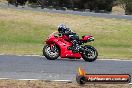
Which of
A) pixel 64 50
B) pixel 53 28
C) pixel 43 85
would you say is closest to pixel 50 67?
pixel 64 50

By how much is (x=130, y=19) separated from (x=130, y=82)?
122 ft

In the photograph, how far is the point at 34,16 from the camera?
46656 mm

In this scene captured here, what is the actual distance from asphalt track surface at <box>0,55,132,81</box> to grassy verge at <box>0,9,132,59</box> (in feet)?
35.6

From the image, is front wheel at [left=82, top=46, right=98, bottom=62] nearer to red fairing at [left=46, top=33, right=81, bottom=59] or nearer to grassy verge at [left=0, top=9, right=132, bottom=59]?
red fairing at [left=46, top=33, right=81, bottom=59]

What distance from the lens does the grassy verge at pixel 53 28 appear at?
31.4 meters

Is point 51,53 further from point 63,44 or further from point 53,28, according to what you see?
point 53,28

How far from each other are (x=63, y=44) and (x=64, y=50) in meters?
0.24

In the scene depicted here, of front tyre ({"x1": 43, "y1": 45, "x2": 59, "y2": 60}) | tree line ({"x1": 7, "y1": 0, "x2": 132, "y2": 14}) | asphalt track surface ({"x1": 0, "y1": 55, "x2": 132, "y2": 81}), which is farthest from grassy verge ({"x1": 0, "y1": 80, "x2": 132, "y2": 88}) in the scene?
tree line ({"x1": 7, "y1": 0, "x2": 132, "y2": 14})

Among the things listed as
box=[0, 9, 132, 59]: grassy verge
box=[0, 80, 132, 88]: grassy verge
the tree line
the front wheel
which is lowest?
the tree line

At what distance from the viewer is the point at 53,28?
38188 millimetres

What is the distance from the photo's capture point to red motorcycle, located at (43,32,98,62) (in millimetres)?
17047

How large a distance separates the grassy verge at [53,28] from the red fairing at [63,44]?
34.2 feet

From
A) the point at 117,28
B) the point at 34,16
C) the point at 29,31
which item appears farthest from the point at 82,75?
the point at 34,16

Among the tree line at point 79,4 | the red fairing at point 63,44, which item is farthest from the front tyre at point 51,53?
the tree line at point 79,4
